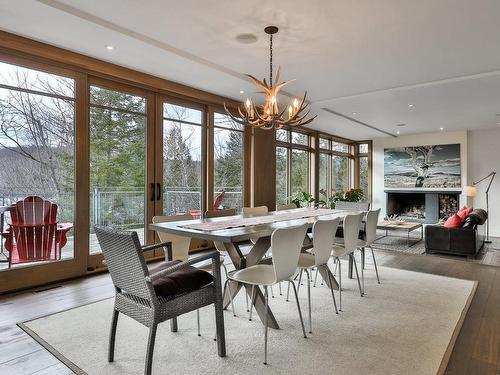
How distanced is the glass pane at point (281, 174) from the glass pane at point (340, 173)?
2.80m

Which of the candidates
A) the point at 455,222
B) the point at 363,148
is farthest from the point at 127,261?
the point at 363,148

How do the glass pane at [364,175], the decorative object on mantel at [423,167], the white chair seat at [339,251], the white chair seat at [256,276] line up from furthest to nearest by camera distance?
the glass pane at [364,175], the decorative object on mantel at [423,167], the white chair seat at [339,251], the white chair seat at [256,276]

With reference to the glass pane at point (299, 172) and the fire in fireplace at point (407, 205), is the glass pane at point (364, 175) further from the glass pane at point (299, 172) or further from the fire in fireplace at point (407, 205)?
the glass pane at point (299, 172)

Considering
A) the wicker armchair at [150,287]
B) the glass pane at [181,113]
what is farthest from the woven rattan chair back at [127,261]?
the glass pane at [181,113]

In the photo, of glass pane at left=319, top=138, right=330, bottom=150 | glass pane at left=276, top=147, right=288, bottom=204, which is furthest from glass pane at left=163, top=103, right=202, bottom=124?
glass pane at left=319, top=138, right=330, bottom=150

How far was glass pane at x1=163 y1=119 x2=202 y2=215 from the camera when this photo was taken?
16.9ft

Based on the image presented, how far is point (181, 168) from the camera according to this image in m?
5.35

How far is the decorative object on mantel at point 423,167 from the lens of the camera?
9.22 m

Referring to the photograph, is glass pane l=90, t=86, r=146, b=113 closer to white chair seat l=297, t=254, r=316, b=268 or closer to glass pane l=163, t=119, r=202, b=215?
glass pane l=163, t=119, r=202, b=215

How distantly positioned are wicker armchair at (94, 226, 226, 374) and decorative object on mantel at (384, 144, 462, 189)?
901 cm

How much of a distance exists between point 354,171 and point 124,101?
8.41m

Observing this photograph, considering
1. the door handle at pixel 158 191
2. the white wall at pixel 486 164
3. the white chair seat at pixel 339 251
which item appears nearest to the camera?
the white chair seat at pixel 339 251

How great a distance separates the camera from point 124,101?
461 centimetres

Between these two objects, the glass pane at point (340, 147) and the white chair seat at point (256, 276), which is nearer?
the white chair seat at point (256, 276)
